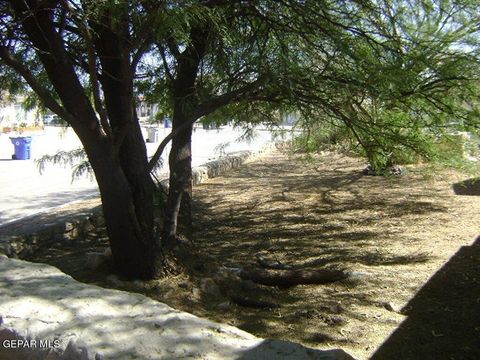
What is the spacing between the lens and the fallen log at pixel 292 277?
5988 mm

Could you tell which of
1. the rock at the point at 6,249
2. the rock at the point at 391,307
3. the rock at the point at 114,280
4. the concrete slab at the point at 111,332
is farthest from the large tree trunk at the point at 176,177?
the concrete slab at the point at 111,332

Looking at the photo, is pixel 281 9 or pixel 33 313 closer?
pixel 33 313

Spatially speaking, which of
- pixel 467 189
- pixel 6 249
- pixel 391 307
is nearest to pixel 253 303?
pixel 391 307

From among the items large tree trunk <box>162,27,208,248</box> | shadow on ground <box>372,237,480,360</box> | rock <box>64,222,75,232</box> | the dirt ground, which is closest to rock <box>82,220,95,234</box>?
rock <box>64,222,75,232</box>

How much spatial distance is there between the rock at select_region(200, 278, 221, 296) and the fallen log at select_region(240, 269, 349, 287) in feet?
1.44

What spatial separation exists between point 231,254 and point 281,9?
135 inches

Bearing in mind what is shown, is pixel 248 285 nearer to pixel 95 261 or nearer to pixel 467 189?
pixel 95 261

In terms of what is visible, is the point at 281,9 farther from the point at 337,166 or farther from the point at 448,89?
the point at 337,166

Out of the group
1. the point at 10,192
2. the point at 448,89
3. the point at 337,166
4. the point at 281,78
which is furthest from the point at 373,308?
the point at 337,166

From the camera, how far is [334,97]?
570 cm

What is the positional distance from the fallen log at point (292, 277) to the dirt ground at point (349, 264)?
92mm

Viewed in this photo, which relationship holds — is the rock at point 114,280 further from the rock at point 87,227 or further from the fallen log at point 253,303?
the rock at point 87,227

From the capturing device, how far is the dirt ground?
463 cm

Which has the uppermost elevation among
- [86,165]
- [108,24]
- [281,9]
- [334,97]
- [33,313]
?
[281,9]
